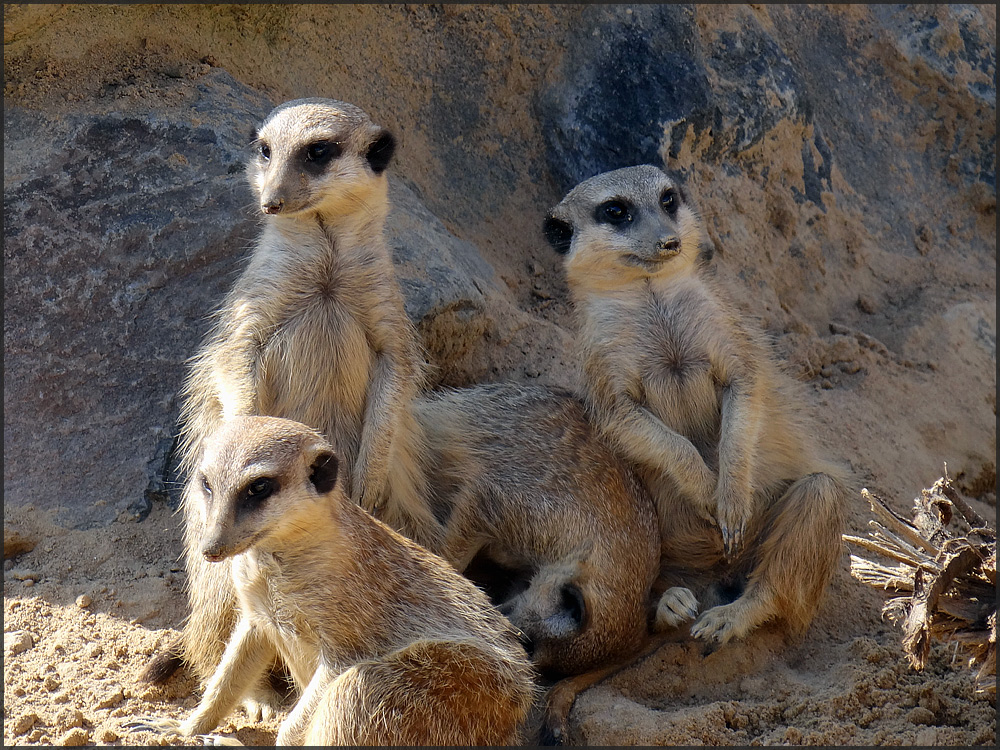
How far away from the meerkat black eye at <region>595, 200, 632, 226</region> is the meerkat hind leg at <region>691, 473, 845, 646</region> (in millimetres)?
1160

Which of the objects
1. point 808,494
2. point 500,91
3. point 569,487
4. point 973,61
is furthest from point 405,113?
point 973,61

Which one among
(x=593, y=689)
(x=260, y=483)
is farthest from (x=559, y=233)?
(x=260, y=483)

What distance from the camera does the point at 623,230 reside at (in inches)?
148

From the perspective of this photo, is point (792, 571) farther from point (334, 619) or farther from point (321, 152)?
point (321, 152)

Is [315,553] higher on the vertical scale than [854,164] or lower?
lower

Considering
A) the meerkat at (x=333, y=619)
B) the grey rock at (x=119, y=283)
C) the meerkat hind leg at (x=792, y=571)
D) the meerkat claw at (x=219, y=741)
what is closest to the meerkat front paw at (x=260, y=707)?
the meerkat at (x=333, y=619)

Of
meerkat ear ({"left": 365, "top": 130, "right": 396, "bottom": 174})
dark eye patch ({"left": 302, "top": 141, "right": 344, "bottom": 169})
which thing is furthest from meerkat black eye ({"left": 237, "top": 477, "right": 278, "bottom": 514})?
meerkat ear ({"left": 365, "top": 130, "right": 396, "bottom": 174})

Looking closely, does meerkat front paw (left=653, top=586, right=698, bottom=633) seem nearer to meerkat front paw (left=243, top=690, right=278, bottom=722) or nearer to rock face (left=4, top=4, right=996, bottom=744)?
rock face (left=4, top=4, right=996, bottom=744)

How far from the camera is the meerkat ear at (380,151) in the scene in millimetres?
3582

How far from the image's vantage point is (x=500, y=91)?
5.26 m

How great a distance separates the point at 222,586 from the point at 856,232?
4024 millimetres

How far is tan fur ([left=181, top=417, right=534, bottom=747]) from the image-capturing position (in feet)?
8.38

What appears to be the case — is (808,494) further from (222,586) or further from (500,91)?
(500,91)

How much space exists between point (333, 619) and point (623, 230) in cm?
179
